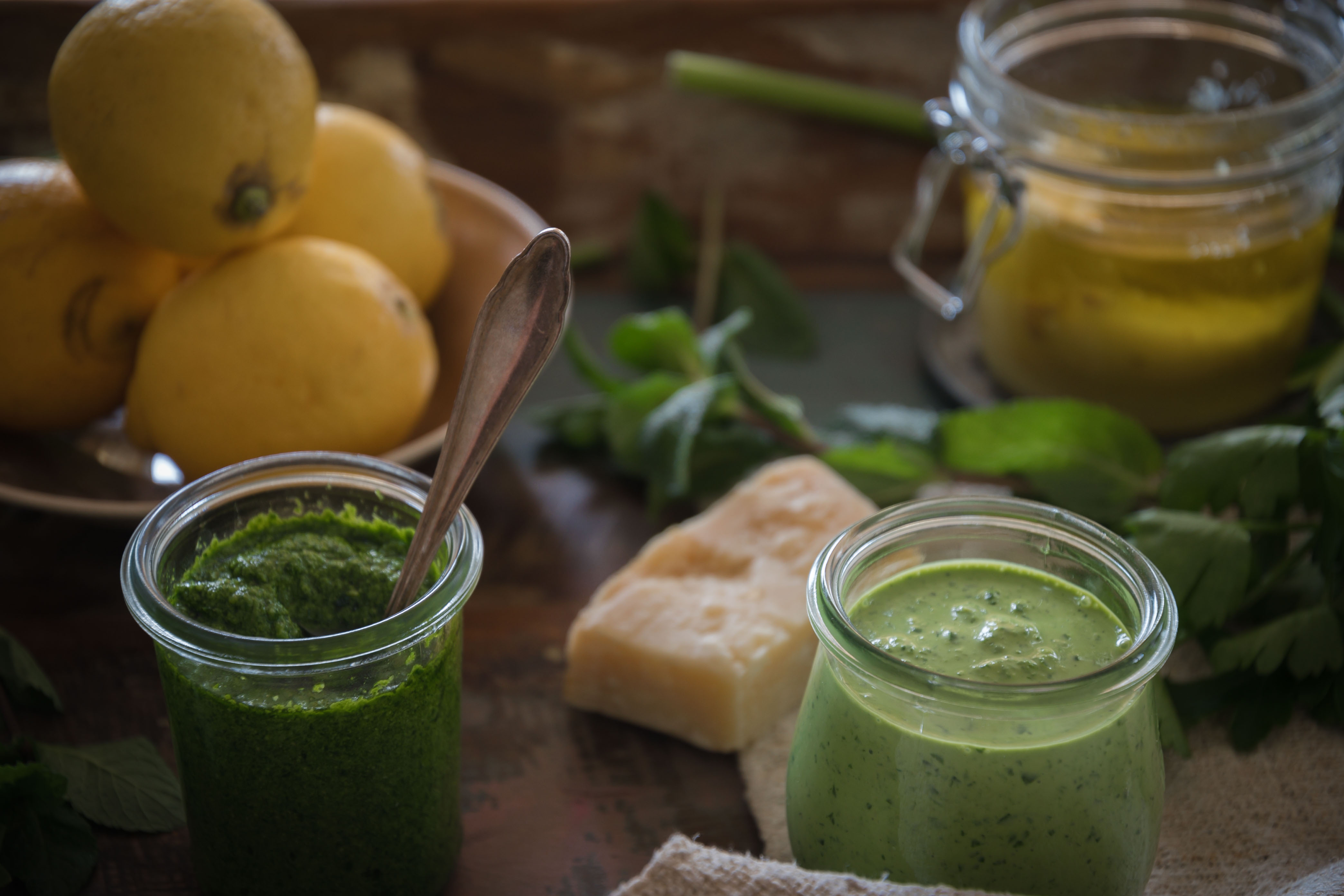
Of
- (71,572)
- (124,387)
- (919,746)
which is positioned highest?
(919,746)

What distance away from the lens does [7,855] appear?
744mm

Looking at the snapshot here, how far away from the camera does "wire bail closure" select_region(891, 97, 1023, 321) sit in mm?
1148

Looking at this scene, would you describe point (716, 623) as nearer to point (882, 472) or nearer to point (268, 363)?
point (882, 472)

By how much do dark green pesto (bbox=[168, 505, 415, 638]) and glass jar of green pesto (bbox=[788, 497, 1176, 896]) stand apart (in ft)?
0.87

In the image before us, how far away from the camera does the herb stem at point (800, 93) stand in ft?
4.74

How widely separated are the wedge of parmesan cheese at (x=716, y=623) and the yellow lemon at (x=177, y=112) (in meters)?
0.43

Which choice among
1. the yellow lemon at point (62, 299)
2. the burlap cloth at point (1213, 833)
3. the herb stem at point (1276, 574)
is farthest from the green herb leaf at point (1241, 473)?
the yellow lemon at point (62, 299)

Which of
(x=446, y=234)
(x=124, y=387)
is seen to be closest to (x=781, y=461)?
(x=446, y=234)

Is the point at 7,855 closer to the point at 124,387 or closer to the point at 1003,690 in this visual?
the point at 124,387

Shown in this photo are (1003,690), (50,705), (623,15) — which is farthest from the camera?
(623,15)

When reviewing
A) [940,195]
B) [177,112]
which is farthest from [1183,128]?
[177,112]

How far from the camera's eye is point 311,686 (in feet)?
2.22

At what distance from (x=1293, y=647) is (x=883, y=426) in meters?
0.42

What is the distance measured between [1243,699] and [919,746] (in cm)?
36
